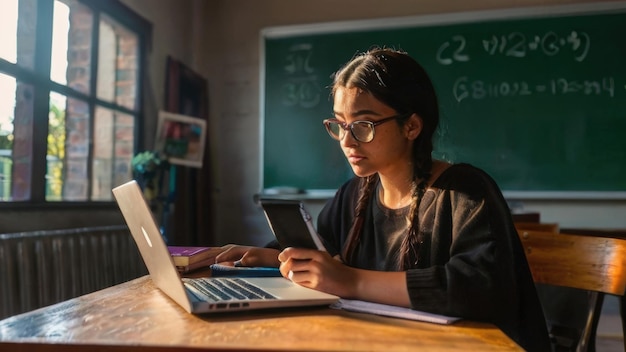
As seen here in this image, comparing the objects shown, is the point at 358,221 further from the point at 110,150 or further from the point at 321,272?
the point at 110,150

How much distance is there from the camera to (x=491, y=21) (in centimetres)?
310

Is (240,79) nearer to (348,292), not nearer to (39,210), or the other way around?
(39,210)

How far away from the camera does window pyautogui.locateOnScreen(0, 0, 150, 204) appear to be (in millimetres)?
2125

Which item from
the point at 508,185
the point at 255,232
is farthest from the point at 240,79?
the point at 508,185

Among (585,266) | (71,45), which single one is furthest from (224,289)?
(71,45)

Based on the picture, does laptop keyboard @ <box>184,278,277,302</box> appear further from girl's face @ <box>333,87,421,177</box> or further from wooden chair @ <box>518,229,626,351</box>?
wooden chair @ <box>518,229,626,351</box>

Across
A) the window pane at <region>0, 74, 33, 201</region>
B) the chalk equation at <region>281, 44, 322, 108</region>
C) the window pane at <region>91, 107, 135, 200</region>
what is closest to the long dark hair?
the window pane at <region>0, 74, 33, 201</region>

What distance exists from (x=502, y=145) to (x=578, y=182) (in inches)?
18.9

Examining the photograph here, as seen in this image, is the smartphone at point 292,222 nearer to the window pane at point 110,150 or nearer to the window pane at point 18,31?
the window pane at point 18,31

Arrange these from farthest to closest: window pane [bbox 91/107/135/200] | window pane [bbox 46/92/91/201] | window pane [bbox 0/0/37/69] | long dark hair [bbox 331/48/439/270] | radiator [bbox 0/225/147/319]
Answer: window pane [bbox 91/107/135/200]
window pane [bbox 46/92/91/201]
window pane [bbox 0/0/37/69]
radiator [bbox 0/225/147/319]
long dark hair [bbox 331/48/439/270]

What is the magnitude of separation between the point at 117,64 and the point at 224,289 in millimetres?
2497

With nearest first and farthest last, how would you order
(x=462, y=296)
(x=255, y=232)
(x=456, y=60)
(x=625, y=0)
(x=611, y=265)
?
(x=462, y=296), (x=611, y=265), (x=625, y=0), (x=456, y=60), (x=255, y=232)

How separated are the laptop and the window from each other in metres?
1.59

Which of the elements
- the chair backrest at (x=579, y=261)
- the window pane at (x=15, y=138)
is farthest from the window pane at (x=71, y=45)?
the chair backrest at (x=579, y=261)
